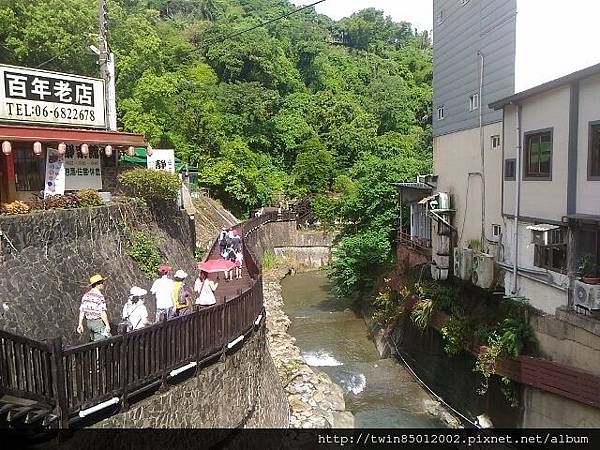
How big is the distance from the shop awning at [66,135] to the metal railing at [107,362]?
7721mm

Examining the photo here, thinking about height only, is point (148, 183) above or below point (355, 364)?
above

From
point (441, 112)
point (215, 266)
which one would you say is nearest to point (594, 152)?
point (441, 112)

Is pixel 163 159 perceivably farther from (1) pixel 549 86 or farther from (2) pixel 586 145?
(2) pixel 586 145

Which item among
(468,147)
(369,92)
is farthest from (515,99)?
(369,92)

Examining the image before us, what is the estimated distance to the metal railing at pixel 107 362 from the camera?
21.8ft

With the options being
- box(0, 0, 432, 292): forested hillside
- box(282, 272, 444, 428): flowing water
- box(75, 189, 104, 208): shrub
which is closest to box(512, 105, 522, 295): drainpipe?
box(282, 272, 444, 428): flowing water

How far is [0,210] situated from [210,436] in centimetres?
705

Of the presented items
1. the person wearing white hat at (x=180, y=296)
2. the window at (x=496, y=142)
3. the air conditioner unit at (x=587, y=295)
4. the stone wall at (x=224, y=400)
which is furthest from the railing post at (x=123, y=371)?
the window at (x=496, y=142)

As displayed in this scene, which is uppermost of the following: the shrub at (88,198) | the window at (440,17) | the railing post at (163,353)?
the window at (440,17)

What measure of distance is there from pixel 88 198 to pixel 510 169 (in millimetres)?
12116

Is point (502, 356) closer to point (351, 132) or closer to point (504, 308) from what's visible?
point (504, 308)

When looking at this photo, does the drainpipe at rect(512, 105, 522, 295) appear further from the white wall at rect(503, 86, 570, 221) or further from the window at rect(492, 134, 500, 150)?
the window at rect(492, 134, 500, 150)

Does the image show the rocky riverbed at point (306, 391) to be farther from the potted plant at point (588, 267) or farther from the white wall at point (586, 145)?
the white wall at point (586, 145)

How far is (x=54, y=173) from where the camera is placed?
47.0 ft
